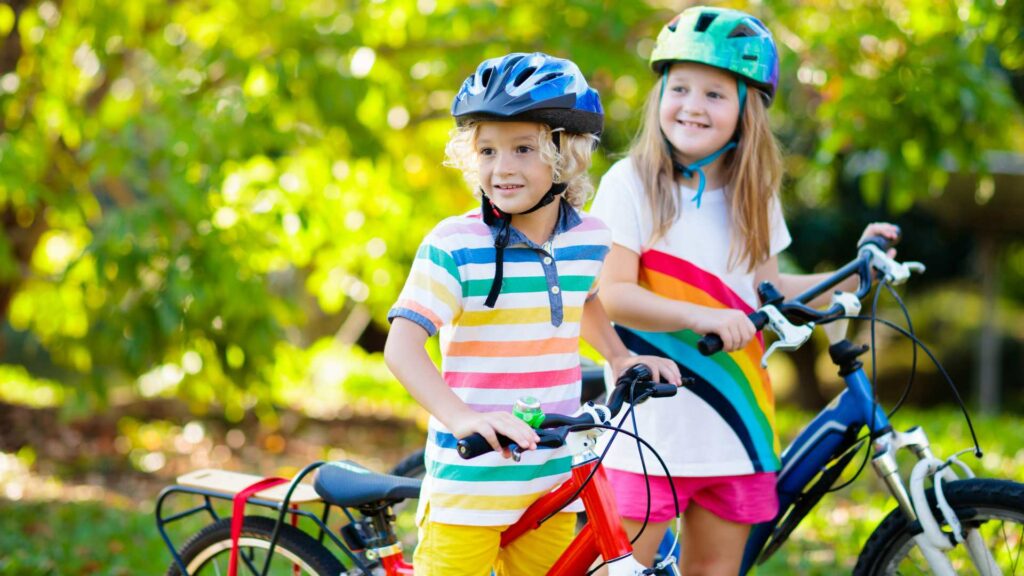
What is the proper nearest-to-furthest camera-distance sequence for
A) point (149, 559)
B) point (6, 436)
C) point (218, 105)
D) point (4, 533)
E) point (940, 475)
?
point (940, 475) → point (149, 559) → point (4, 533) → point (218, 105) → point (6, 436)

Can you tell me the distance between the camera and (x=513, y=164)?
2.23 metres

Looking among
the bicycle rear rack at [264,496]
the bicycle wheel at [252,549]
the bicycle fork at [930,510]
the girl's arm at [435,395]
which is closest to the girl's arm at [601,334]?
the girl's arm at [435,395]

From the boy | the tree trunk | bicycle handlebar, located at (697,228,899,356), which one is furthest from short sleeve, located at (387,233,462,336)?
the tree trunk

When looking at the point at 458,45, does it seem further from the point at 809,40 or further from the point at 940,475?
the point at 940,475

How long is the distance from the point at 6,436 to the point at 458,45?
14.3 feet

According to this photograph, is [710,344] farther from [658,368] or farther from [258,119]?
[258,119]

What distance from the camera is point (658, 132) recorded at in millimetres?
2818

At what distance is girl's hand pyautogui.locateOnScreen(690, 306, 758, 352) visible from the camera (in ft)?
8.14

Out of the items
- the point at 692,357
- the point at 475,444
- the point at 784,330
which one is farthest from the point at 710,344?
the point at 475,444

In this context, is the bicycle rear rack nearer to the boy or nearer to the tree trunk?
the boy

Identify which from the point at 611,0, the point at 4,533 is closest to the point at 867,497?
the point at 611,0

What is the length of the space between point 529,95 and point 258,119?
320 cm

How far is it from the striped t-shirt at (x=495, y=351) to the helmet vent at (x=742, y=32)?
85 cm

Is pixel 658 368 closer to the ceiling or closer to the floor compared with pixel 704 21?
closer to the floor
